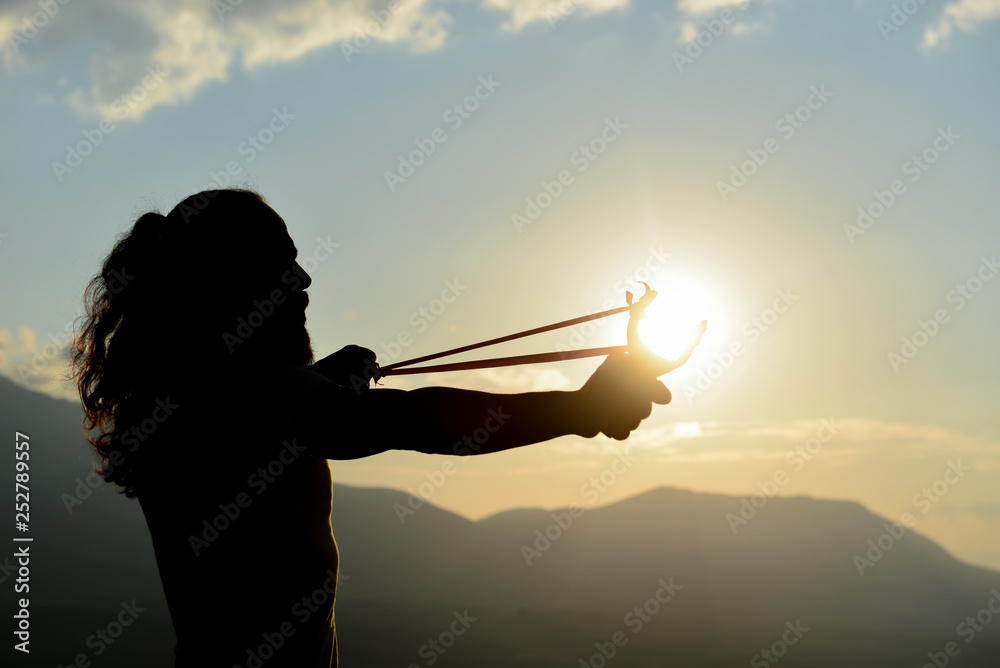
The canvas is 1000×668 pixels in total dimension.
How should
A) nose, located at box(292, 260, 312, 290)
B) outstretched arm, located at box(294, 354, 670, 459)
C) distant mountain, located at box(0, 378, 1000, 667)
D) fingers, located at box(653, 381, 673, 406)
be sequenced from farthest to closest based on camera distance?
1. distant mountain, located at box(0, 378, 1000, 667)
2. nose, located at box(292, 260, 312, 290)
3. fingers, located at box(653, 381, 673, 406)
4. outstretched arm, located at box(294, 354, 670, 459)

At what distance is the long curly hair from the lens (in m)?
2.22

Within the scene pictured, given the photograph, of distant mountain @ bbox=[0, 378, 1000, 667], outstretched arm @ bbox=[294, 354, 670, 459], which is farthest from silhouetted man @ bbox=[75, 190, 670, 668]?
distant mountain @ bbox=[0, 378, 1000, 667]

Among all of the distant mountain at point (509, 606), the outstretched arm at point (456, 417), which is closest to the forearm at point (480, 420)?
the outstretched arm at point (456, 417)

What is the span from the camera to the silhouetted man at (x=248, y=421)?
1.91 metres

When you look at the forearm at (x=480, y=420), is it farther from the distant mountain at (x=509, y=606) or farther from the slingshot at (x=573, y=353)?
the distant mountain at (x=509, y=606)

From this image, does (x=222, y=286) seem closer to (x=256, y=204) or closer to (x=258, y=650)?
(x=256, y=204)

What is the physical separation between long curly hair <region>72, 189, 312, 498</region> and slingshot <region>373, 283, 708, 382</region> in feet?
1.82

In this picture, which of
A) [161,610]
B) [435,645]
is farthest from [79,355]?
[161,610]

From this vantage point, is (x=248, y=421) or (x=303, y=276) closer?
(x=248, y=421)

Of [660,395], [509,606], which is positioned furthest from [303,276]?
[509,606]

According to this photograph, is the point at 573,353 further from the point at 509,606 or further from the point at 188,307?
the point at 509,606

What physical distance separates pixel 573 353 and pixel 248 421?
1.14 m

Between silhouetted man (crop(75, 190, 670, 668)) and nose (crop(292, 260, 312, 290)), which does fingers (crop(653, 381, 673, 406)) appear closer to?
silhouetted man (crop(75, 190, 670, 668))

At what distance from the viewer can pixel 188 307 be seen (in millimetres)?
2271
